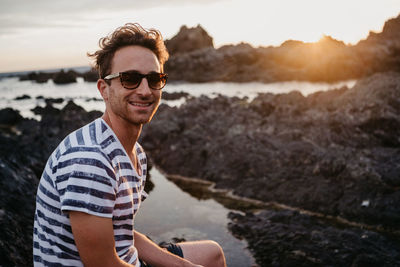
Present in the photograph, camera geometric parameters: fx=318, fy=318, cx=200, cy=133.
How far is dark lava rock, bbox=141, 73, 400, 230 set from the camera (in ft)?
19.3

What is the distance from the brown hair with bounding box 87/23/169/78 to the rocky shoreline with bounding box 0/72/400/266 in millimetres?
2465

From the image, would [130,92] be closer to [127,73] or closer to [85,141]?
[127,73]

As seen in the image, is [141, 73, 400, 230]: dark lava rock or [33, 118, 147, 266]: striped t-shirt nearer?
[33, 118, 147, 266]: striped t-shirt

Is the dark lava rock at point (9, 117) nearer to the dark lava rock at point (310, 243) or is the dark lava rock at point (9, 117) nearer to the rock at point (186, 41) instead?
the dark lava rock at point (310, 243)

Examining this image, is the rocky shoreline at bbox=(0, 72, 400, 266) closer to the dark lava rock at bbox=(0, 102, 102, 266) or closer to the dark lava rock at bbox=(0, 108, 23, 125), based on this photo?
the dark lava rock at bbox=(0, 102, 102, 266)

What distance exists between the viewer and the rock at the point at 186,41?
313ft

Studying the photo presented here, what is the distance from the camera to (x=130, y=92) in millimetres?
2172

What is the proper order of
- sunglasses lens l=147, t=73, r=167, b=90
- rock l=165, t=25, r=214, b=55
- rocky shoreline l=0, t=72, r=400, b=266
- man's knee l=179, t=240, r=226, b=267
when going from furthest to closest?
rock l=165, t=25, r=214, b=55, rocky shoreline l=0, t=72, r=400, b=266, man's knee l=179, t=240, r=226, b=267, sunglasses lens l=147, t=73, r=167, b=90

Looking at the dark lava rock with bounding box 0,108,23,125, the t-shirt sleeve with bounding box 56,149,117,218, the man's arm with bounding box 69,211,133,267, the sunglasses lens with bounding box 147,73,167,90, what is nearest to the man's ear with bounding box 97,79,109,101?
the sunglasses lens with bounding box 147,73,167,90

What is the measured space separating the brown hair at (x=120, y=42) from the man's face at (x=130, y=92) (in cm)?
4

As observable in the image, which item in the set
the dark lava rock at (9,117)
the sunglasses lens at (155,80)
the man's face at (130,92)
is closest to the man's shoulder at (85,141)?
the man's face at (130,92)

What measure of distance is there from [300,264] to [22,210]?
4.03 metres

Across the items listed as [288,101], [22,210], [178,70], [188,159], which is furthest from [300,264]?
[178,70]

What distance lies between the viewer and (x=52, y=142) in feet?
32.2
